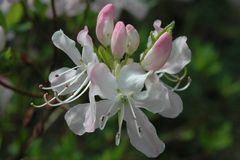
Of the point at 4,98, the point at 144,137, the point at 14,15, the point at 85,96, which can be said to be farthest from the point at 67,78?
the point at 85,96

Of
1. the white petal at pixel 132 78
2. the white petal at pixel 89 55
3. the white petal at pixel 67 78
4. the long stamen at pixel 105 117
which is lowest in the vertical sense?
the long stamen at pixel 105 117

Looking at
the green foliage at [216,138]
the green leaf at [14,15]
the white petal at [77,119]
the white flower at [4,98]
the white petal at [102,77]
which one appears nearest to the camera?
the white petal at [102,77]

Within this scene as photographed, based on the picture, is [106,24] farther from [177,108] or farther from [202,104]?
[202,104]

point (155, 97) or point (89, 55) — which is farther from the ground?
point (89, 55)

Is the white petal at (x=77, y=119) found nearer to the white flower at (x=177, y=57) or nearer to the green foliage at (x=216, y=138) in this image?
the white flower at (x=177, y=57)

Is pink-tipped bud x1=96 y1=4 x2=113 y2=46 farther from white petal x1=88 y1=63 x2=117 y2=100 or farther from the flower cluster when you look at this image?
white petal x1=88 y1=63 x2=117 y2=100

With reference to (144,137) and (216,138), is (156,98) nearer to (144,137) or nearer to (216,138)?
(144,137)

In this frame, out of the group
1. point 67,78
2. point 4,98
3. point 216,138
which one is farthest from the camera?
point 216,138

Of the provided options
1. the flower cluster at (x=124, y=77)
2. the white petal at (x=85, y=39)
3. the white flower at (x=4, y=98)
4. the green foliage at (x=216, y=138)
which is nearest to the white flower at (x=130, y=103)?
the flower cluster at (x=124, y=77)
